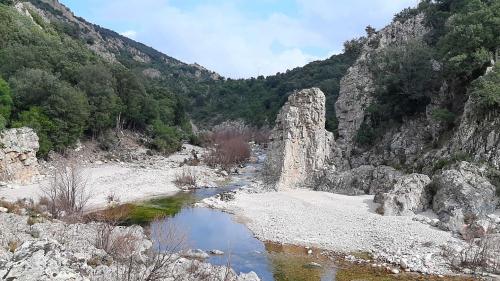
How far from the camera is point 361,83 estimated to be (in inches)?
2333

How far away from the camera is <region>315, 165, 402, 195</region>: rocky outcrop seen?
37.4 meters

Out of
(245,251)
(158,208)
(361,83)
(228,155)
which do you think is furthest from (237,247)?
(361,83)

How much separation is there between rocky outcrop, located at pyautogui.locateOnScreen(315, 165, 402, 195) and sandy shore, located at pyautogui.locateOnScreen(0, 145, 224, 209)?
11.6 meters

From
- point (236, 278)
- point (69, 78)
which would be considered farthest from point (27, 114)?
point (236, 278)

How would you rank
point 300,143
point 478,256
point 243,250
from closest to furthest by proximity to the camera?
1. point 478,256
2. point 243,250
3. point 300,143

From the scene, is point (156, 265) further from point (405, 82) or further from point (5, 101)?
point (405, 82)

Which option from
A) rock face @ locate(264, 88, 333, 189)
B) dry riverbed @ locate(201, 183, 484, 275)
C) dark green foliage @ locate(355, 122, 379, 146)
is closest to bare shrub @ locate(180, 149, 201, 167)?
rock face @ locate(264, 88, 333, 189)

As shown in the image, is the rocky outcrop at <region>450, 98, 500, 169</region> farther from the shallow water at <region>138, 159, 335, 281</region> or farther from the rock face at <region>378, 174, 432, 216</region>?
the shallow water at <region>138, 159, 335, 281</region>

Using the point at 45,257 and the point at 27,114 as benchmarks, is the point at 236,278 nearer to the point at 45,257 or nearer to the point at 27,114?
the point at 45,257

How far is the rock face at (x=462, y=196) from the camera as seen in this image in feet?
92.5

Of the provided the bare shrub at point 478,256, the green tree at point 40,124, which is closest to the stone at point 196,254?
the bare shrub at point 478,256

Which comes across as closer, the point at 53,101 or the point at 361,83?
the point at 53,101

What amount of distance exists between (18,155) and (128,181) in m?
9.56

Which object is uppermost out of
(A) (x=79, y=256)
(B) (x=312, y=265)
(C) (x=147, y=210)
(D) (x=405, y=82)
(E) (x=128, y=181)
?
(D) (x=405, y=82)
